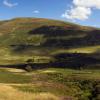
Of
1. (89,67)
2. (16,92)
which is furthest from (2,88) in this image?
(89,67)

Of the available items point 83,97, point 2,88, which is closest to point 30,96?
point 2,88

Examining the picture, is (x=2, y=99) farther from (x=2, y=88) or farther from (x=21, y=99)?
(x=2, y=88)

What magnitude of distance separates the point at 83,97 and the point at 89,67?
125 meters

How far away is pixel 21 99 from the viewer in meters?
59.2

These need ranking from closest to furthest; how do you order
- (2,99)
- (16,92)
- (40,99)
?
(2,99) → (40,99) → (16,92)

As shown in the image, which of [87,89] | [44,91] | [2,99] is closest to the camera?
[2,99]

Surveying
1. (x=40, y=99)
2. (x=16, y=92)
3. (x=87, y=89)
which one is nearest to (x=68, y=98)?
(x=40, y=99)

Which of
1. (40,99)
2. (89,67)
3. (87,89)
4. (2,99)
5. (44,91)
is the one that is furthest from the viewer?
(89,67)

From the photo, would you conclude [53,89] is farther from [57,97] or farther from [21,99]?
[21,99]

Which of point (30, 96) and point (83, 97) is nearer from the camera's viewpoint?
point (30, 96)

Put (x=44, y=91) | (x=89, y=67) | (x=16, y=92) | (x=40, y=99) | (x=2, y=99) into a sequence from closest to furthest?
(x=2, y=99), (x=40, y=99), (x=16, y=92), (x=44, y=91), (x=89, y=67)

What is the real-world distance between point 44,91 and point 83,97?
8656 mm

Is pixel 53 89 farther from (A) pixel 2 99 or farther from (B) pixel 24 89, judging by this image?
(A) pixel 2 99

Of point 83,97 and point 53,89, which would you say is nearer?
point 83,97
